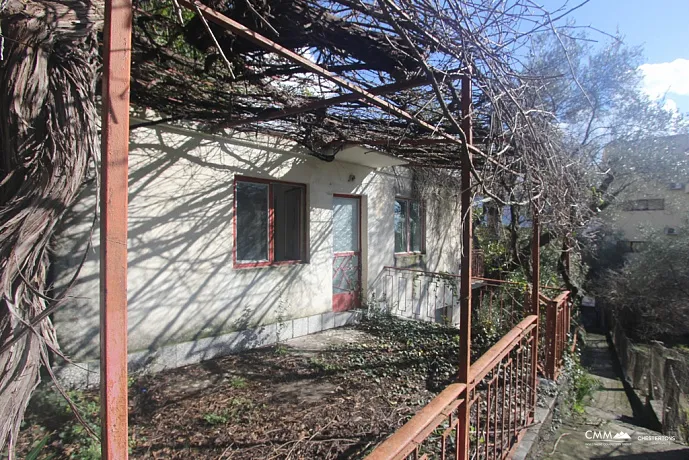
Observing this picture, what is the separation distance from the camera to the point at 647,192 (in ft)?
29.6

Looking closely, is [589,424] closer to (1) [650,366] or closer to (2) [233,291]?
(1) [650,366]

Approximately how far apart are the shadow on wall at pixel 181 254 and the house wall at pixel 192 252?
0.01 metres

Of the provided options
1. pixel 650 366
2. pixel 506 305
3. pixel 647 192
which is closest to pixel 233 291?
pixel 506 305

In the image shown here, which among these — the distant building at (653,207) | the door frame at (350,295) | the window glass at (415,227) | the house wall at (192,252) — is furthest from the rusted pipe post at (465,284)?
the distant building at (653,207)

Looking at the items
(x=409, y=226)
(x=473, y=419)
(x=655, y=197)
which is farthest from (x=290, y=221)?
(x=655, y=197)

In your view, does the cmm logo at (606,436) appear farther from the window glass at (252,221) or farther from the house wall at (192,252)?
the window glass at (252,221)

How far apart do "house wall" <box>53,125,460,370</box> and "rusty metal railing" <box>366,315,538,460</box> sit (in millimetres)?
2939

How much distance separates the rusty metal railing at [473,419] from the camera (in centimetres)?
157

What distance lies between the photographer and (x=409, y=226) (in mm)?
8086

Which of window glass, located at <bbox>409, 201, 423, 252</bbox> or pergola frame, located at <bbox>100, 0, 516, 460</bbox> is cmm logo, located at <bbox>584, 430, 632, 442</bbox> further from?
window glass, located at <bbox>409, 201, 423, 252</bbox>

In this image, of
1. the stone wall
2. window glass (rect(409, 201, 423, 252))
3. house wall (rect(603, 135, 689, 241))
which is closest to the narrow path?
the stone wall

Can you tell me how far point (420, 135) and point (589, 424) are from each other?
3.96m

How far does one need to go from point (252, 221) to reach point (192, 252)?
1.02 meters

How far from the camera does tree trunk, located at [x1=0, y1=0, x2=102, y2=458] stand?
1348 millimetres
